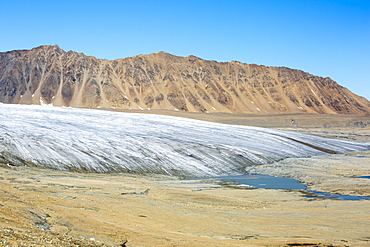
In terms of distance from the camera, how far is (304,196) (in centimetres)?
2086

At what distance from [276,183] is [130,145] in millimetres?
11417

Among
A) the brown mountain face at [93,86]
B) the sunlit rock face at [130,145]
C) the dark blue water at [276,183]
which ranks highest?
the brown mountain face at [93,86]

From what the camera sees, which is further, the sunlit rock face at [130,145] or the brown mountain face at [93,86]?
the brown mountain face at [93,86]

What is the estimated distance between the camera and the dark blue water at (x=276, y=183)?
21.3 m

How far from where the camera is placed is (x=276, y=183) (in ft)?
86.2

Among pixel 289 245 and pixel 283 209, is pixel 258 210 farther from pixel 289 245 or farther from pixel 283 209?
pixel 289 245

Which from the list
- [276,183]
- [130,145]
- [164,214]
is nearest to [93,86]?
[130,145]

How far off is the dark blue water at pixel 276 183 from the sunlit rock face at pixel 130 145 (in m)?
2.18

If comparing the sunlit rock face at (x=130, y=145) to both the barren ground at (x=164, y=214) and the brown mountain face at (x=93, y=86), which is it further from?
the brown mountain face at (x=93, y=86)

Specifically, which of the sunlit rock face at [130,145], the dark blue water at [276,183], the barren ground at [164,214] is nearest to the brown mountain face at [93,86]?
the sunlit rock face at [130,145]

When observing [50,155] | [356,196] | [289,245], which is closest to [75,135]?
[50,155]

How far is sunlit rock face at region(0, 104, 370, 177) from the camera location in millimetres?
26797

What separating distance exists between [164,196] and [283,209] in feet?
17.9

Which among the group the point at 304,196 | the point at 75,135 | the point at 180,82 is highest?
the point at 180,82
